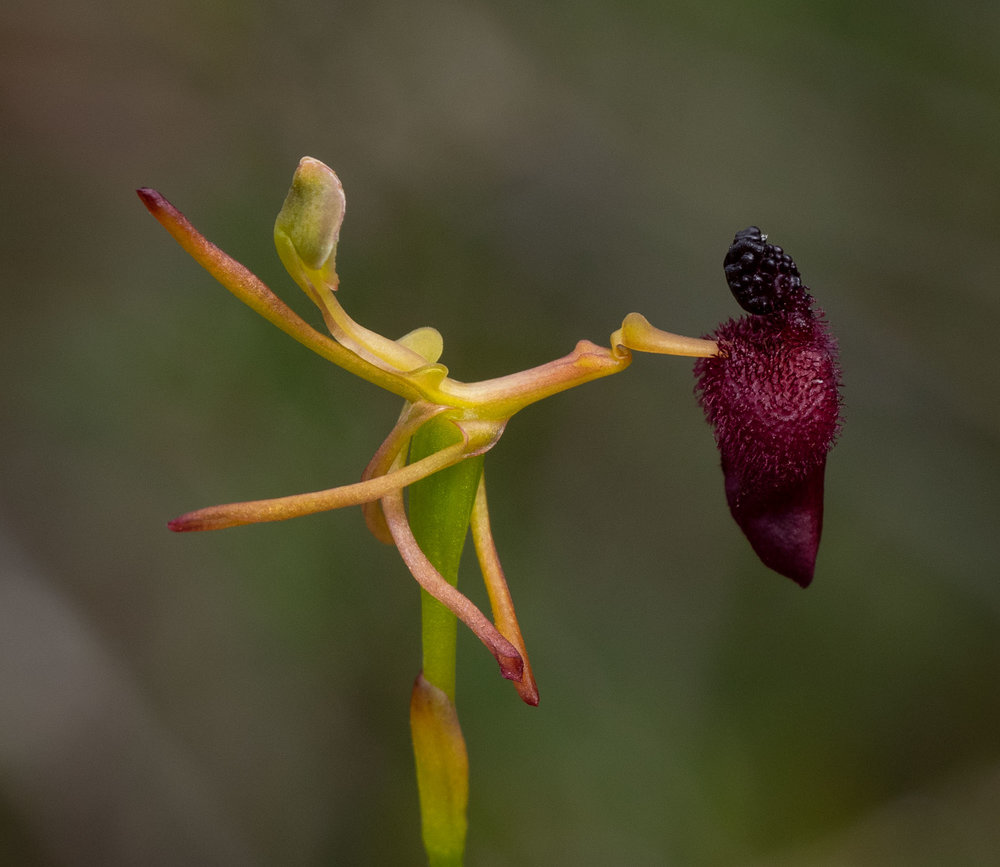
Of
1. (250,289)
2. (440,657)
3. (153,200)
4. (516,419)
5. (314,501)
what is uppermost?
(153,200)

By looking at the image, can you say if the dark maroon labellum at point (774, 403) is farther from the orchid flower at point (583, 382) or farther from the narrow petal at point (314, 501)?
the narrow petal at point (314, 501)

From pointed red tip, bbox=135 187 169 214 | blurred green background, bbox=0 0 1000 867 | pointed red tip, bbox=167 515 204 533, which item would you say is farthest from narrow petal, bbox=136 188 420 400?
blurred green background, bbox=0 0 1000 867

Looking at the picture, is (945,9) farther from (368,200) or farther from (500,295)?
(368,200)

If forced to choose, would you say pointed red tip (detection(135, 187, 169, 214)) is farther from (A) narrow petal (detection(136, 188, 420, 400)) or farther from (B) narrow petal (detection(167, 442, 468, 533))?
(B) narrow petal (detection(167, 442, 468, 533))

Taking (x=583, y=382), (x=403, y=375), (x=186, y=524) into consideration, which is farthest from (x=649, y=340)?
(x=186, y=524)

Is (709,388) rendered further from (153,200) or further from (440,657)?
(153,200)

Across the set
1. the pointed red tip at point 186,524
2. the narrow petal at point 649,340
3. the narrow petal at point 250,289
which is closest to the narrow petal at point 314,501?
the pointed red tip at point 186,524
